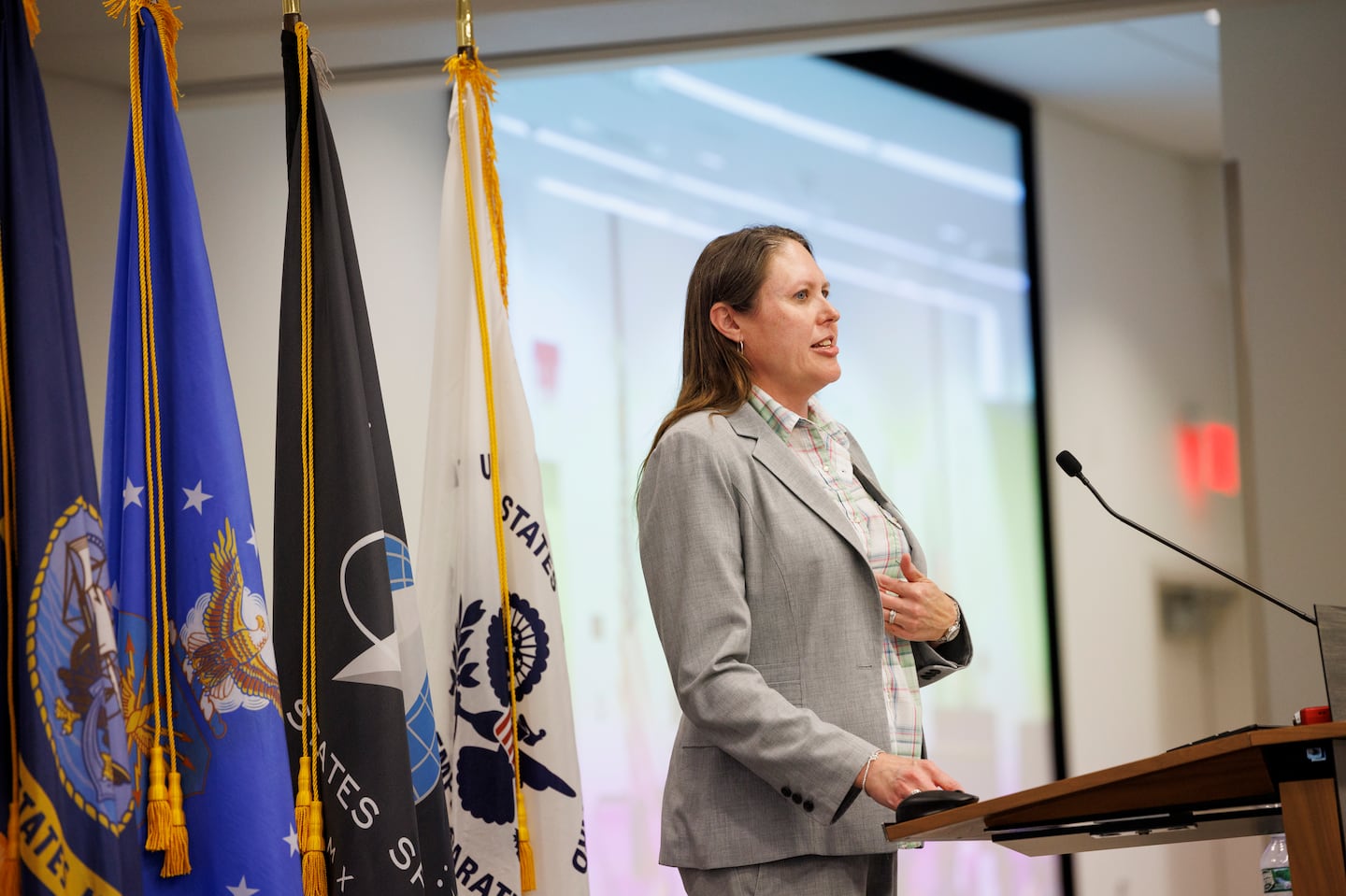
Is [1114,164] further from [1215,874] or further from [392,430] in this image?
[392,430]

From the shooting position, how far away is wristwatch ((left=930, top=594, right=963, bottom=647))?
195 centimetres

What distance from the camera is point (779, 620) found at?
6.02 ft

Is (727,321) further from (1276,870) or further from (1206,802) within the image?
(1276,870)

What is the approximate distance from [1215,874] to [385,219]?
3.20 metres

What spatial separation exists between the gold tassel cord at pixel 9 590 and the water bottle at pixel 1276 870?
192cm

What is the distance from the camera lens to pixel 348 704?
1.79 metres

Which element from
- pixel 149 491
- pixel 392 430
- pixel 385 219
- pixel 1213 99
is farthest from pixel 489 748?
pixel 1213 99

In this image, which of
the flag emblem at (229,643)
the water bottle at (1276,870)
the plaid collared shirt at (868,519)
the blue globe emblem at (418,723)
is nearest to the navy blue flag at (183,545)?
the flag emblem at (229,643)

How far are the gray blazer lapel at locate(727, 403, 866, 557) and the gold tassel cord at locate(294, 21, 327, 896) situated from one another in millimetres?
596

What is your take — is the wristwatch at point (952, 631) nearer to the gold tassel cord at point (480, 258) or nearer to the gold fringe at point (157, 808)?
the gold tassel cord at point (480, 258)

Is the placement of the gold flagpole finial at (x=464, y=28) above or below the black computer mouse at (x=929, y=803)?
above

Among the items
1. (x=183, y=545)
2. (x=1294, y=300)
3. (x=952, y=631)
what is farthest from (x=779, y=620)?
(x=1294, y=300)

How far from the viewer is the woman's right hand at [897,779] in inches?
63.8

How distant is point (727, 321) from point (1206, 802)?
100 cm
